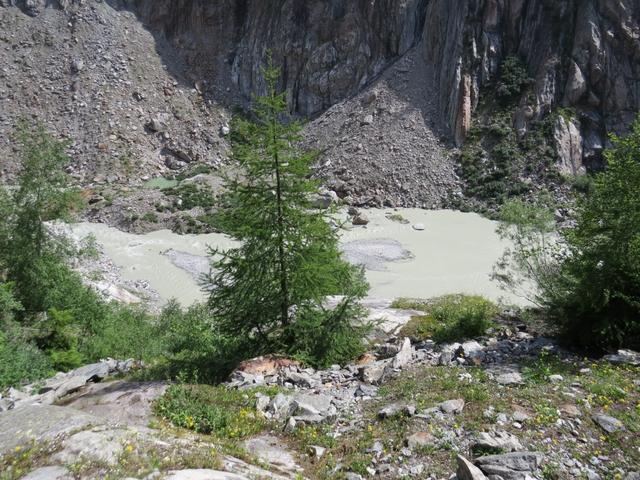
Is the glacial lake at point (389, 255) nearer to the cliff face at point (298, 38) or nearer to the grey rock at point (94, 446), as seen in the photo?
the grey rock at point (94, 446)

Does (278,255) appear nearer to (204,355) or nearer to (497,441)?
(204,355)

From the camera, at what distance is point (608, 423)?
5672mm

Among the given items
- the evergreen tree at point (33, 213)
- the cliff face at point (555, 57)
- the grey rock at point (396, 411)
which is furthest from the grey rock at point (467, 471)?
the cliff face at point (555, 57)

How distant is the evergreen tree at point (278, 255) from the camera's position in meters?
8.62

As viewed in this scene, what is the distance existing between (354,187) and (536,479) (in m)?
35.2

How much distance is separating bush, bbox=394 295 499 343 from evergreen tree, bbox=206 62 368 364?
3073 mm

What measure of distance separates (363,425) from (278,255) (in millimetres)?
3797

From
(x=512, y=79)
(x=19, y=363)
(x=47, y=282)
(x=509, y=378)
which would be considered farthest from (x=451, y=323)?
(x=512, y=79)

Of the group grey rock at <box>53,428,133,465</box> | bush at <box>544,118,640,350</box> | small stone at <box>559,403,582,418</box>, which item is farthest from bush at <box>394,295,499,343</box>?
grey rock at <box>53,428,133,465</box>

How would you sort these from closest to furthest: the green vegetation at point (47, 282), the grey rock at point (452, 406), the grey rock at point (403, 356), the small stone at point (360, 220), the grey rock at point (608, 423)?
the grey rock at point (608, 423), the grey rock at point (452, 406), the grey rock at point (403, 356), the green vegetation at point (47, 282), the small stone at point (360, 220)

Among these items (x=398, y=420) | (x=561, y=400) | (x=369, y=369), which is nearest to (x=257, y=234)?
(x=369, y=369)

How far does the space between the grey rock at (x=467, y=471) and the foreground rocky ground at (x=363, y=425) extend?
0.04 ft

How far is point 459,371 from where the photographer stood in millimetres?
7793

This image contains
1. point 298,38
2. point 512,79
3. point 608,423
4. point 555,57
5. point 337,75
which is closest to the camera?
point 608,423
